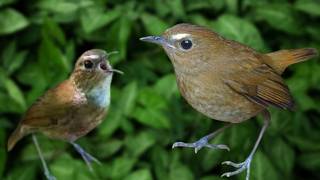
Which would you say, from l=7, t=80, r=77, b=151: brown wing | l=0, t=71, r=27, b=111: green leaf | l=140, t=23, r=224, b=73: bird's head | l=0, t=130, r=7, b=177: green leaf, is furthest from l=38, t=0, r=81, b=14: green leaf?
l=140, t=23, r=224, b=73: bird's head

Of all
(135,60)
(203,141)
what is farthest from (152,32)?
(203,141)

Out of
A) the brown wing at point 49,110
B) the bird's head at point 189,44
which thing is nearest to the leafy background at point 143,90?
the brown wing at point 49,110

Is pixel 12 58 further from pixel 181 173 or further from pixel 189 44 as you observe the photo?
pixel 189 44

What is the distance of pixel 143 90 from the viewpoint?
75.1 inches

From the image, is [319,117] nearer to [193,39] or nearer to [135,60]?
[135,60]

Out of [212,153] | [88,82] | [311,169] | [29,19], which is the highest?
[88,82]

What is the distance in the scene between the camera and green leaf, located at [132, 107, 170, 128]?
1899mm

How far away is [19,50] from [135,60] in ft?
1.24

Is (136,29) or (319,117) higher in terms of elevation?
(136,29)

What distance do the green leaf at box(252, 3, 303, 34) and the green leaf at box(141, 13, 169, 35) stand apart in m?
0.31

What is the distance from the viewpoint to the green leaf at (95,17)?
6.00ft

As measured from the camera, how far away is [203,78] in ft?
2.28

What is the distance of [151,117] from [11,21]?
54 cm

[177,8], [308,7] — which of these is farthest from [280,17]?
[177,8]
